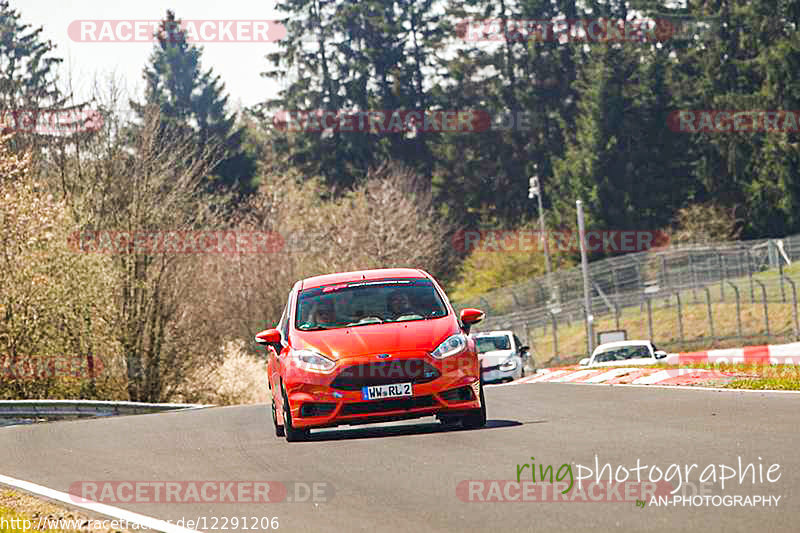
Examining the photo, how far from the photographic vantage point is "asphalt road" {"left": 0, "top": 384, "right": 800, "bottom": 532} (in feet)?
27.7

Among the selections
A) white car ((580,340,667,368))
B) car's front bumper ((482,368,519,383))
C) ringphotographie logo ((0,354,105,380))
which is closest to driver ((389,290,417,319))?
car's front bumper ((482,368,519,383))

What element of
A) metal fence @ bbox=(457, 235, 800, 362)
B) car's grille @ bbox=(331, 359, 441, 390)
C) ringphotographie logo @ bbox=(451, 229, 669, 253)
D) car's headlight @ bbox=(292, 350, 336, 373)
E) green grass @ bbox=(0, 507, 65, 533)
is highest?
car's headlight @ bbox=(292, 350, 336, 373)

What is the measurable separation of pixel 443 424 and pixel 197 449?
2.83 meters

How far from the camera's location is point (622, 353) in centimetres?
3331

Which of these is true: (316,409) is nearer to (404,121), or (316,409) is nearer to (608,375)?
(608,375)

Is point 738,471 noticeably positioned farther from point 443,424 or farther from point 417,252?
point 417,252

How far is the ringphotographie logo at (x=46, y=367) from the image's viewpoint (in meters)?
34.4

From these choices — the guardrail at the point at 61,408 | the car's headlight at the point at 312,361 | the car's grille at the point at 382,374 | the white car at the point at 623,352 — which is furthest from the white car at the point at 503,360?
the car's grille at the point at 382,374

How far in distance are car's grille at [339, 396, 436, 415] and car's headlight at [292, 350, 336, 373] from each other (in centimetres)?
43

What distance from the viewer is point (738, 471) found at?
381 inches

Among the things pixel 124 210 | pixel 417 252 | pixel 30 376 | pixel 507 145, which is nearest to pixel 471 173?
pixel 507 145

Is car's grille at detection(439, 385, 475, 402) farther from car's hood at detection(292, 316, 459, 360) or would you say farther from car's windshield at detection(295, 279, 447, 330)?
car's windshield at detection(295, 279, 447, 330)

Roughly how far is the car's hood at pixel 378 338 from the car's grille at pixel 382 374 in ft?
0.44

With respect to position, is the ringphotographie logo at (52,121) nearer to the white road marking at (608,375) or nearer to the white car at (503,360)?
the white car at (503,360)
